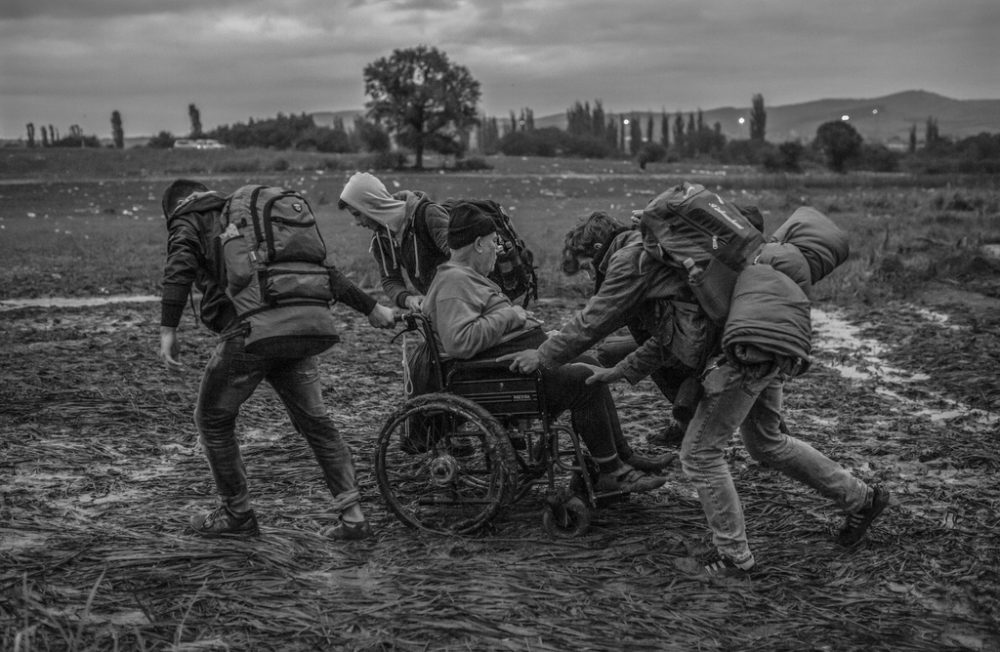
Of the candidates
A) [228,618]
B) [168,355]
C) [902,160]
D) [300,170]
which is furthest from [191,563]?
[902,160]

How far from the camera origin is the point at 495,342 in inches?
197

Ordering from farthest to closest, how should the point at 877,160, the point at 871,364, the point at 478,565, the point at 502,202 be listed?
the point at 877,160 < the point at 502,202 < the point at 871,364 < the point at 478,565

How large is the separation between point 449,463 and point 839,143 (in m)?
64.9

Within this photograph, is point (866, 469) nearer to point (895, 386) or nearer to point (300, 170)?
point (895, 386)

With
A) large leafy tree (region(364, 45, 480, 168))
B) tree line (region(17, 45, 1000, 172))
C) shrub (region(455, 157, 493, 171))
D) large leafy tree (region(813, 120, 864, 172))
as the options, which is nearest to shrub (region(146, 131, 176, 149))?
tree line (region(17, 45, 1000, 172))

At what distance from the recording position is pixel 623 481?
5277 mm

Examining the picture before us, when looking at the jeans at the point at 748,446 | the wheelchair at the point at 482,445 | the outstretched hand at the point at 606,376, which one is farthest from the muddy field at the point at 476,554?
the outstretched hand at the point at 606,376

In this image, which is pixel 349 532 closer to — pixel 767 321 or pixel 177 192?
pixel 177 192

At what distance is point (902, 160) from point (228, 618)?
3527 inches

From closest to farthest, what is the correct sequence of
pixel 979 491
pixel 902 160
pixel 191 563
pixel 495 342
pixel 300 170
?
pixel 191 563 → pixel 495 342 → pixel 979 491 → pixel 300 170 → pixel 902 160

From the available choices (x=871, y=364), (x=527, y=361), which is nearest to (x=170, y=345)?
(x=527, y=361)

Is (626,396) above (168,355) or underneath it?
underneath

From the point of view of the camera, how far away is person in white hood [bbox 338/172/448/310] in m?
6.25

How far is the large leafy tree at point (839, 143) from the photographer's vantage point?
6519 cm
